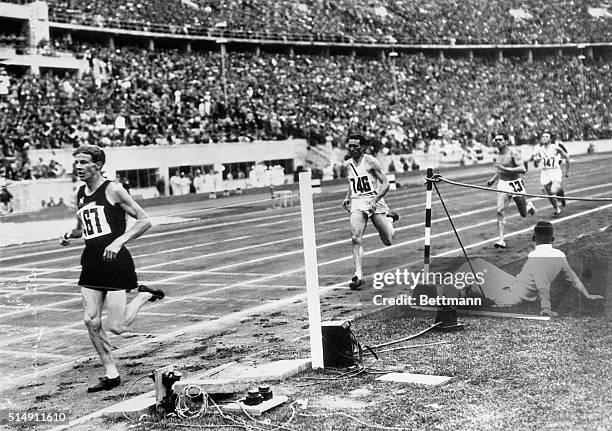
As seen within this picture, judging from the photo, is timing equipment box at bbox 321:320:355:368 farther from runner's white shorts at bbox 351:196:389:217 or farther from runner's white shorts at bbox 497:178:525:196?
runner's white shorts at bbox 497:178:525:196

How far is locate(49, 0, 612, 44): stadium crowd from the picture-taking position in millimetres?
13641

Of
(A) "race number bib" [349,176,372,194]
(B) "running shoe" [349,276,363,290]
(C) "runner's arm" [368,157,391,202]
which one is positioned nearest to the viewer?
(C) "runner's arm" [368,157,391,202]

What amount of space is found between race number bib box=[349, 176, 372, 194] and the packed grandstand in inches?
154

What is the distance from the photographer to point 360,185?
1082 cm

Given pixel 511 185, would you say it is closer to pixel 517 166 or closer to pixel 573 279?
pixel 517 166

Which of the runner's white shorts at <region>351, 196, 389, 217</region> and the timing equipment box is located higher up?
the runner's white shorts at <region>351, 196, 389, 217</region>

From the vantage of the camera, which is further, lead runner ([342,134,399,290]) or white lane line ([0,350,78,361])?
lead runner ([342,134,399,290])

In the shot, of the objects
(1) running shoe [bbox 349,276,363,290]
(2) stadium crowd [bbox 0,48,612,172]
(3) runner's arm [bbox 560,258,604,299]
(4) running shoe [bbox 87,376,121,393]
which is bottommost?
(4) running shoe [bbox 87,376,121,393]

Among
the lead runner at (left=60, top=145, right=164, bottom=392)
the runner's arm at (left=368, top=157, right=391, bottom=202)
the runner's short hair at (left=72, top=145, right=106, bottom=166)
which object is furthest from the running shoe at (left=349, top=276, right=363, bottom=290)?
the runner's short hair at (left=72, top=145, right=106, bottom=166)

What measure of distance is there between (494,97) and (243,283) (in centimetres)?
773

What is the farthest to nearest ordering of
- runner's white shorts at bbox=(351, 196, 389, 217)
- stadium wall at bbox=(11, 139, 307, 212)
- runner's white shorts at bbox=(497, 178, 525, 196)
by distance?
stadium wall at bbox=(11, 139, 307, 212) → runner's white shorts at bbox=(497, 178, 525, 196) → runner's white shorts at bbox=(351, 196, 389, 217)

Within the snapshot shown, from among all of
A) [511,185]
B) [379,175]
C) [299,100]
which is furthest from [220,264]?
[299,100]

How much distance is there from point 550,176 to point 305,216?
8953 mm

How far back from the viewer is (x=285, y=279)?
12.2 m
